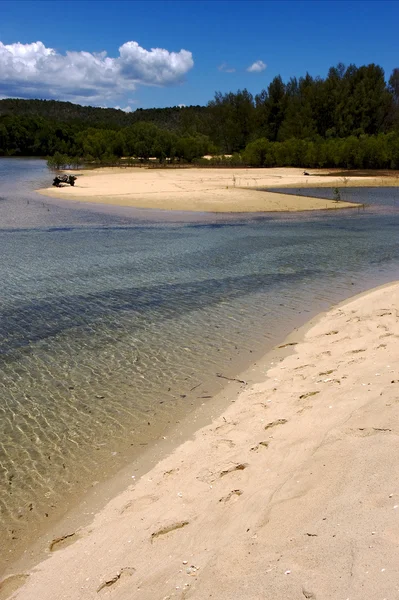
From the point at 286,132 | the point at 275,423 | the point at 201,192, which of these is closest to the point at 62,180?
the point at 201,192

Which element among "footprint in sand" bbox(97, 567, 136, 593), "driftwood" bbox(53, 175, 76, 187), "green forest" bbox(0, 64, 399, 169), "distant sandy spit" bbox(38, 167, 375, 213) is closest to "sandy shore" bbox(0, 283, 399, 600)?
"footprint in sand" bbox(97, 567, 136, 593)

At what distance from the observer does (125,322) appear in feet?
33.1

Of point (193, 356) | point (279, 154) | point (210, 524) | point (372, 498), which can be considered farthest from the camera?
point (279, 154)

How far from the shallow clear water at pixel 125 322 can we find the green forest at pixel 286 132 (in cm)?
4033

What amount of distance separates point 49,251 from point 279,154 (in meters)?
50.2

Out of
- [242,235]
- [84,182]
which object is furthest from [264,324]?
[84,182]

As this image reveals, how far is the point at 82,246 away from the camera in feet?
61.0

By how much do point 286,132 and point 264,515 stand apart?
8223cm

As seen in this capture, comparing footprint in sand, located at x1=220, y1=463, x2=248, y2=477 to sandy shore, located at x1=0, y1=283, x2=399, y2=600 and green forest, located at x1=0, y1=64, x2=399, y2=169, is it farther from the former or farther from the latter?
green forest, located at x1=0, y1=64, x2=399, y2=169

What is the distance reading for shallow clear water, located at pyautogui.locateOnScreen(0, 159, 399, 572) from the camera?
5.84 metres

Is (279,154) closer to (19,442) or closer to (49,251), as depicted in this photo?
(49,251)

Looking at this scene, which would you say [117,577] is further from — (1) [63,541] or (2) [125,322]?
(2) [125,322]

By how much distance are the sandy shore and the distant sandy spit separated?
24616 mm

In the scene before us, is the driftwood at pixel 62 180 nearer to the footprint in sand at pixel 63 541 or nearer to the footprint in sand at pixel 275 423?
the footprint in sand at pixel 275 423
